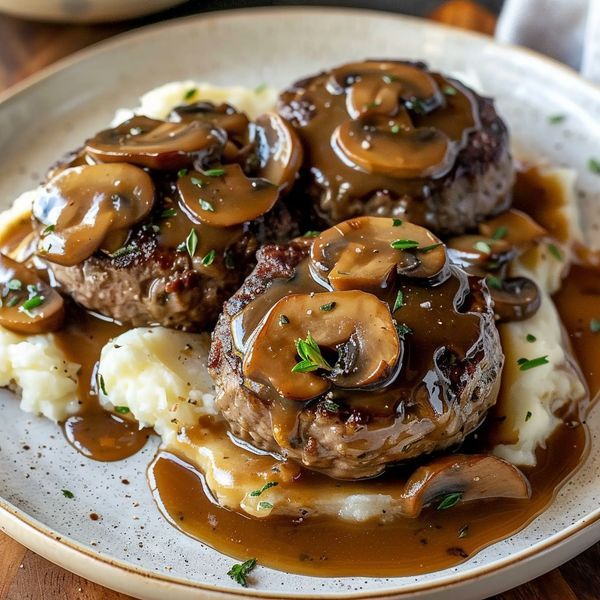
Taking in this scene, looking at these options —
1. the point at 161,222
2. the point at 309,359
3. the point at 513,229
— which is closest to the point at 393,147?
the point at 513,229

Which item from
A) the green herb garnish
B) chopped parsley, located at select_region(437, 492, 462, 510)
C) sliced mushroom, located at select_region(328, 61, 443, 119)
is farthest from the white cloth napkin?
chopped parsley, located at select_region(437, 492, 462, 510)

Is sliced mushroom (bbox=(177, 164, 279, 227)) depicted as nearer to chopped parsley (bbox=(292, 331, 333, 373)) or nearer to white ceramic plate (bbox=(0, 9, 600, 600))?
chopped parsley (bbox=(292, 331, 333, 373))

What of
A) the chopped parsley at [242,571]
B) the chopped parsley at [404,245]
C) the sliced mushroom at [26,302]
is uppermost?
the chopped parsley at [404,245]

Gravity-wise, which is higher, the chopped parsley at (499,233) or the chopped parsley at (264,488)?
the chopped parsley at (499,233)

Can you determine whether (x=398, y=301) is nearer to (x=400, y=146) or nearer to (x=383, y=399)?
(x=383, y=399)

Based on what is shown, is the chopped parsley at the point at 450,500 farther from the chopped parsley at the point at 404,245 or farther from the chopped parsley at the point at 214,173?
the chopped parsley at the point at 214,173

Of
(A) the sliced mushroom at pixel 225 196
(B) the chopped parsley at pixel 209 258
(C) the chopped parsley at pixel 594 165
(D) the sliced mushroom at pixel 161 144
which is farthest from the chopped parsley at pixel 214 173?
(C) the chopped parsley at pixel 594 165

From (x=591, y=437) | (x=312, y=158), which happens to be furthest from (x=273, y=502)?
(x=312, y=158)
